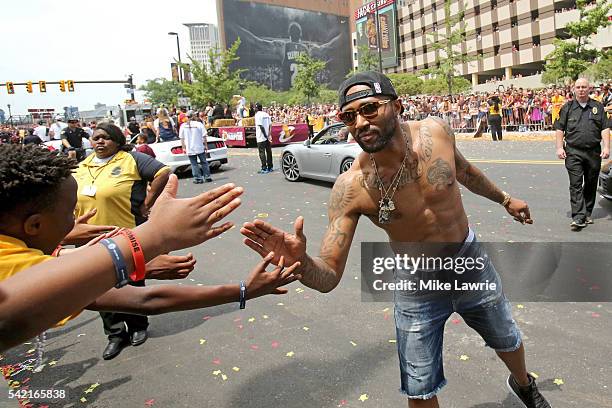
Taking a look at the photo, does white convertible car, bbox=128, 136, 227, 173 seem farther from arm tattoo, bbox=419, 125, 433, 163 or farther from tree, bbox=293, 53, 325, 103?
tree, bbox=293, 53, 325, 103

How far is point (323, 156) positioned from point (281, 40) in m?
116

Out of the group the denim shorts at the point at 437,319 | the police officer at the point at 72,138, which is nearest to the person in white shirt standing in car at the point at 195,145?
the police officer at the point at 72,138

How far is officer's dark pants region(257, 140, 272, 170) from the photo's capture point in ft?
45.5

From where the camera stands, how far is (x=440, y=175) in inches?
102

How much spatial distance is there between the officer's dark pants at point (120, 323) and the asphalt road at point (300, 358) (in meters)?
0.19

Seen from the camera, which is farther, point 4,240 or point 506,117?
point 506,117

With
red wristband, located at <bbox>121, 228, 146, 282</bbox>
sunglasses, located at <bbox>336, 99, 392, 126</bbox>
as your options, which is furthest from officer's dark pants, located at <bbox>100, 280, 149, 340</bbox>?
red wristband, located at <bbox>121, 228, 146, 282</bbox>

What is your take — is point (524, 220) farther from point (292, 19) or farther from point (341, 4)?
point (341, 4)

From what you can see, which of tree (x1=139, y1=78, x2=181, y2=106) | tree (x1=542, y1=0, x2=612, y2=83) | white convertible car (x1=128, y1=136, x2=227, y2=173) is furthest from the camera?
tree (x1=139, y1=78, x2=181, y2=106)

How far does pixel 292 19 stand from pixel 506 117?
369 feet

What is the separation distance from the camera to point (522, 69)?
224 ft

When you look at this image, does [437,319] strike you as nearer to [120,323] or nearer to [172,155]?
[120,323]

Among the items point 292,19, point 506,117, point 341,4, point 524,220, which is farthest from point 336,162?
point 341,4

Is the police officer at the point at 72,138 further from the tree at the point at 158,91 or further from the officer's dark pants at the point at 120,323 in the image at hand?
the tree at the point at 158,91
